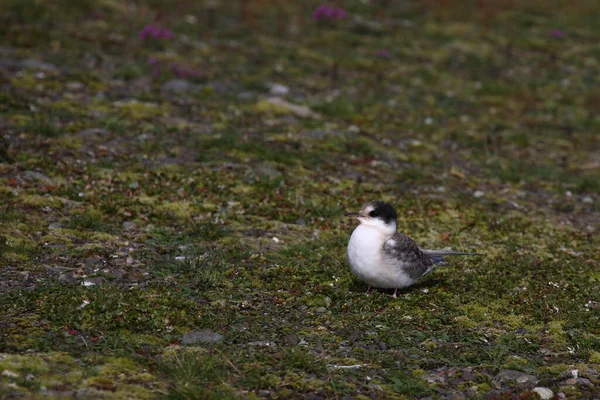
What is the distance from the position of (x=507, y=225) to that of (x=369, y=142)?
18.0 feet

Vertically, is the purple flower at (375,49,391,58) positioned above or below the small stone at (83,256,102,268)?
above

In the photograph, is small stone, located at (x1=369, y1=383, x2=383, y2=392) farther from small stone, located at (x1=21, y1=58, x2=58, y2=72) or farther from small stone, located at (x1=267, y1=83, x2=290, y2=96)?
small stone, located at (x1=21, y1=58, x2=58, y2=72)

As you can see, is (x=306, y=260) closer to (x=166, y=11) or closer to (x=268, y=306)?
(x=268, y=306)

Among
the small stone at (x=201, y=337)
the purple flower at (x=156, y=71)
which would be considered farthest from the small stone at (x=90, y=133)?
the small stone at (x=201, y=337)

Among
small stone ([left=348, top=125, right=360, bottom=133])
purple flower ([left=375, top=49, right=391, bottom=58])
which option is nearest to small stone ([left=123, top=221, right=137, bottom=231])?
small stone ([left=348, top=125, right=360, bottom=133])

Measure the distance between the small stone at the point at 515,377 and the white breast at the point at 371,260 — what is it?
2395mm

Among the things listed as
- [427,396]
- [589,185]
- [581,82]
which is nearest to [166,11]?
[581,82]

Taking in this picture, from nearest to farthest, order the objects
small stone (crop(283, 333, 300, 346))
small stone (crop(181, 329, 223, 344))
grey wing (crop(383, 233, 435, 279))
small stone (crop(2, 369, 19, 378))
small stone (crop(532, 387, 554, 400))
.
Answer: small stone (crop(2, 369, 19, 378))
small stone (crop(532, 387, 554, 400))
small stone (crop(181, 329, 223, 344))
small stone (crop(283, 333, 300, 346))
grey wing (crop(383, 233, 435, 279))

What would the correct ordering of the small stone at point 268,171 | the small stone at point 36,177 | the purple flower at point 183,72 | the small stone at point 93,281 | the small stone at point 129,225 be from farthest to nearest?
the purple flower at point 183,72
the small stone at point 268,171
the small stone at point 36,177
the small stone at point 129,225
the small stone at point 93,281

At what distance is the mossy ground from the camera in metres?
9.48

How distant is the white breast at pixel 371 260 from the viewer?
11281 millimetres

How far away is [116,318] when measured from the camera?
398 inches

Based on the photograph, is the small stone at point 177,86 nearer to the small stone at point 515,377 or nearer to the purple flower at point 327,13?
the purple flower at point 327,13

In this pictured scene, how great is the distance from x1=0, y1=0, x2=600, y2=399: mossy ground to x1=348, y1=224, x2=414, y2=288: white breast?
0.45m
